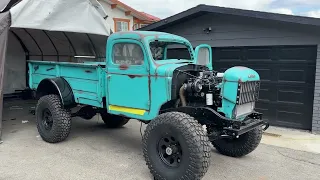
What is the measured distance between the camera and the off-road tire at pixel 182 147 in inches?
144

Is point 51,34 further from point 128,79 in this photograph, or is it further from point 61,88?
point 128,79

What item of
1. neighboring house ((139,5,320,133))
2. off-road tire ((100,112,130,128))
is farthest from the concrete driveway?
neighboring house ((139,5,320,133))

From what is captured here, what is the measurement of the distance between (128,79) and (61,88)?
184 centimetres

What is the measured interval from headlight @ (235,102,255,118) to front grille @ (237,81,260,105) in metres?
0.09

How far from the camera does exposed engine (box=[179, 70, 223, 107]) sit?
4.32m

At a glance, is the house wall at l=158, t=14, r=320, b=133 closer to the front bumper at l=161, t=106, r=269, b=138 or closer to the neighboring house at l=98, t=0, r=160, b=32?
the front bumper at l=161, t=106, r=269, b=138

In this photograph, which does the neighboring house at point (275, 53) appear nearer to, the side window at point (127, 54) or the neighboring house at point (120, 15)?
the side window at point (127, 54)

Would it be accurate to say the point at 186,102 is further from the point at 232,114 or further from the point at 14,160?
the point at 14,160

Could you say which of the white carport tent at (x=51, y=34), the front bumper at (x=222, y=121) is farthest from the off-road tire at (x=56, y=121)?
the front bumper at (x=222, y=121)

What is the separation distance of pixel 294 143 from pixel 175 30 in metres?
4.80

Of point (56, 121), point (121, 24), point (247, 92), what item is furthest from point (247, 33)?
point (121, 24)

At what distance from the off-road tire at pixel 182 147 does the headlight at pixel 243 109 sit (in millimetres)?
692

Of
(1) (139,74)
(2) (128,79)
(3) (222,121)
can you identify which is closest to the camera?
(3) (222,121)

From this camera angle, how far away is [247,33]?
7.62 m
